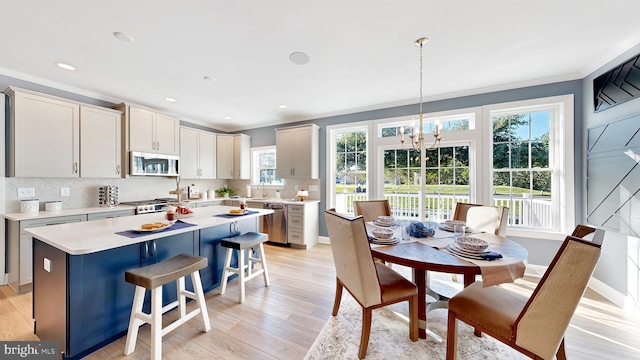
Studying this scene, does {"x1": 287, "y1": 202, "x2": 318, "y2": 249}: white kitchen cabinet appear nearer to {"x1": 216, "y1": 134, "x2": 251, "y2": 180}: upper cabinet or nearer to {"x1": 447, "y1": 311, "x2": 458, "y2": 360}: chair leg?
{"x1": 216, "y1": 134, "x2": 251, "y2": 180}: upper cabinet

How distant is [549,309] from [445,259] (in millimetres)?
496

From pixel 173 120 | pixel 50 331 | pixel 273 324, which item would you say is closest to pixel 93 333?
pixel 50 331

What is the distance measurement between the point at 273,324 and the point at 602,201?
12.5 ft

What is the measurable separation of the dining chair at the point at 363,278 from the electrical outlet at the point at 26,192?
4.06 metres

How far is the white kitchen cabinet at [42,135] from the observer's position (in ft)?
8.64

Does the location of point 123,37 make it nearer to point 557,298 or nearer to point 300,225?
point 300,225

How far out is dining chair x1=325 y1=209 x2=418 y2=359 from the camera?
1.53 m

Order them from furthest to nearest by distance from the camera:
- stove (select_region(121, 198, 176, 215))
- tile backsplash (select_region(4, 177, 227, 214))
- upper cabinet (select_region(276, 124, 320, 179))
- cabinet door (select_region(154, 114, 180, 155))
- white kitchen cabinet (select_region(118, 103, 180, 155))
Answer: upper cabinet (select_region(276, 124, 320, 179)) → cabinet door (select_region(154, 114, 180, 155)) → white kitchen cabinet (select_region(118, 103, 180, 155)) → stove (select_region(121, 198, 176, 215)) → tile backsplash (select_region(4, 177, 227, 214))

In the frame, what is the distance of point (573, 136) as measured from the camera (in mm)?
2848

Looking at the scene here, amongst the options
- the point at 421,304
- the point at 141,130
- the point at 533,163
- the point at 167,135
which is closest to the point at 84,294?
the point at 421,304

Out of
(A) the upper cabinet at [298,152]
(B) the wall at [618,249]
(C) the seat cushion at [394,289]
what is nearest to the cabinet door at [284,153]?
(A) the upper cabinet at [298,152]

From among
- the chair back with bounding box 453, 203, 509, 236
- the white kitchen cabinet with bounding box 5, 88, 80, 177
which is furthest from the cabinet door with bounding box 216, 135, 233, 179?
the chair back with bounding box 453, 203, 509, 236

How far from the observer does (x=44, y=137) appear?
282 centimetres

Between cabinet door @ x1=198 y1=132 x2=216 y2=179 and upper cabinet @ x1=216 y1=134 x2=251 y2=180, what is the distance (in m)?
0.11
